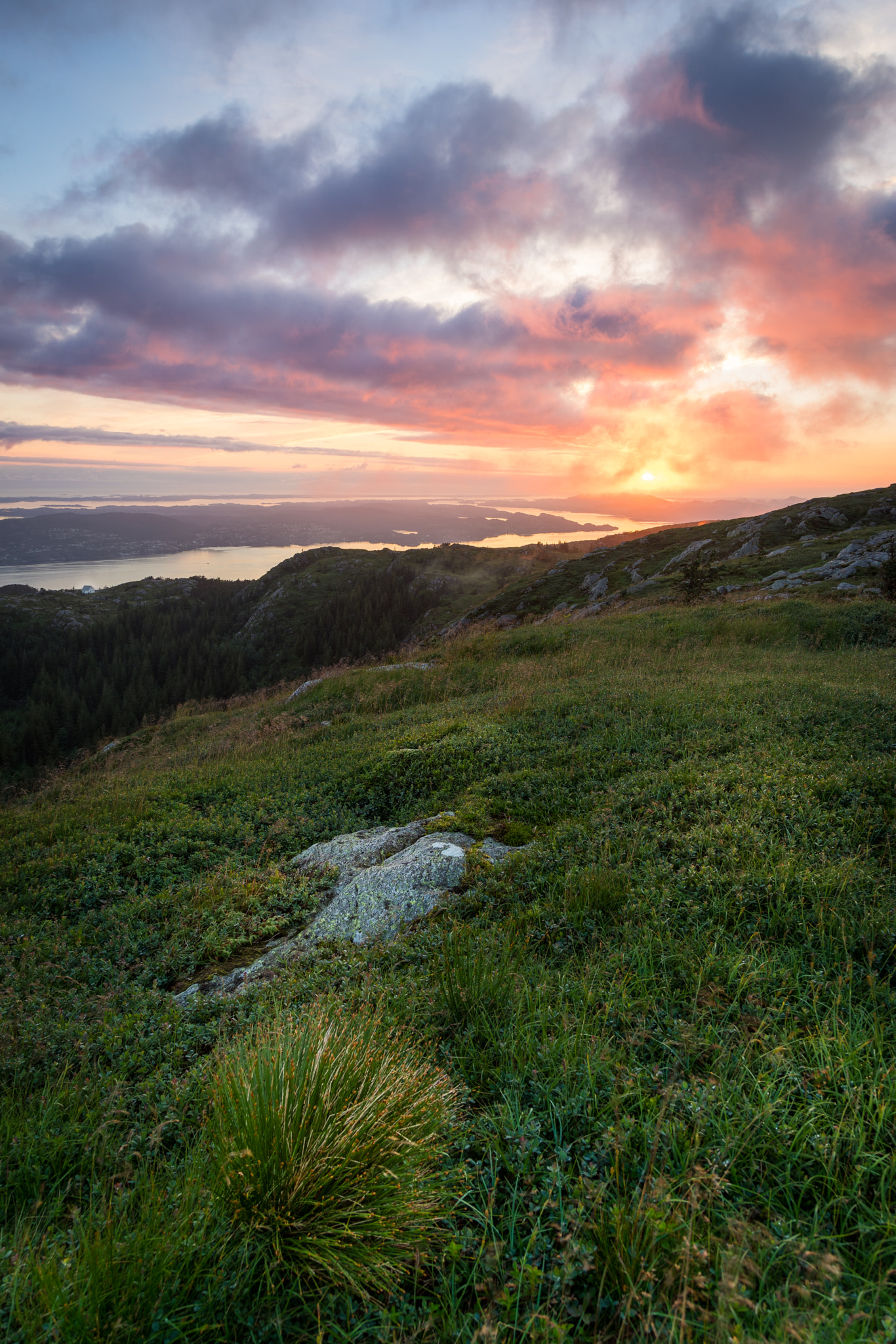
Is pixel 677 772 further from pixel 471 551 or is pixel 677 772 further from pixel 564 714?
pixel 471 551

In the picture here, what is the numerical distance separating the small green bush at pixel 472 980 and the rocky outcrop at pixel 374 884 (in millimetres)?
1167

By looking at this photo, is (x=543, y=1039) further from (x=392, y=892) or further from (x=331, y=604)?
(x=331, y=604)

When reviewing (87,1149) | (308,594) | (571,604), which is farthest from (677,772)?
(308,594)

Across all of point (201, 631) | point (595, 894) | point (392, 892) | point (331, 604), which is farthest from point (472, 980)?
point (201, 631)

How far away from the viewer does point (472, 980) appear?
412 centimetres

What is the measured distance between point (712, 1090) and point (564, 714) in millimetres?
8981

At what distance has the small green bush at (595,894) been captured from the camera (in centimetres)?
511

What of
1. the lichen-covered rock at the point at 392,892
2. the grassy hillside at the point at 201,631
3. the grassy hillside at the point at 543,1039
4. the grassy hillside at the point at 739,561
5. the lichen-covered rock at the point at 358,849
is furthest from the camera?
the grassy hillside at the point at 201,631

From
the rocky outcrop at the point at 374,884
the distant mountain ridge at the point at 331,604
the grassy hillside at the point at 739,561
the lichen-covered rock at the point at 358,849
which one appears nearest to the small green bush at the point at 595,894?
the rocky outcrop at the point at 374,884

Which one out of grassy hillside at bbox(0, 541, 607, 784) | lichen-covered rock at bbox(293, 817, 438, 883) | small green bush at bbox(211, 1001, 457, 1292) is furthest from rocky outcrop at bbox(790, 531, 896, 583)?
grassy hillside at bbox(0, 541, 607, 784)

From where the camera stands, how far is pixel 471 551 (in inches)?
6368

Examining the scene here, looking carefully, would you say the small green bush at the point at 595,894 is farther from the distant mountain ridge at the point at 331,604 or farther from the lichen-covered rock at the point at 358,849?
the distant mountain ridge at the point at 331,604

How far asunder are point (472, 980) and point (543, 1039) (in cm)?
72

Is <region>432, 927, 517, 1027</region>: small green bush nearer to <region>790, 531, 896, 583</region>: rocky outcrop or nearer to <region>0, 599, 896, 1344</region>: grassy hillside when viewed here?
<region>0, 599, 896, 1344</region>: grassy hillside
